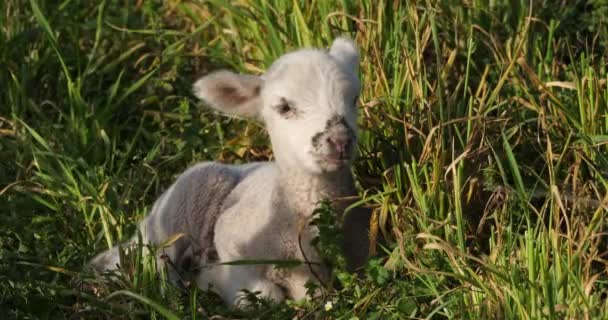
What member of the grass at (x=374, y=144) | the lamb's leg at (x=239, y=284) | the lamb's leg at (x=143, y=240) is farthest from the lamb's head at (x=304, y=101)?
the lamb's leg at (x=143, y=240)

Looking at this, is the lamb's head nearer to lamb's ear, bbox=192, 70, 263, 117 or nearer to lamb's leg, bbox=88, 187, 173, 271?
lamb's ear, bbox=192, 70, 263, 117

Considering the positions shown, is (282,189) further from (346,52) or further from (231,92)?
(346,52)

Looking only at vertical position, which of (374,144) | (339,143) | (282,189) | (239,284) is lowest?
(239,284)

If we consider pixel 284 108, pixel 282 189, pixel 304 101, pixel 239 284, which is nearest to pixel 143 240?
pixel 239 284

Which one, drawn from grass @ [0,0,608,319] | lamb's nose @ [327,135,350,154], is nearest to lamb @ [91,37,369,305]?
lamb's nose @ [327,135,350,154]

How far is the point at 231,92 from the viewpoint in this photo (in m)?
6.77

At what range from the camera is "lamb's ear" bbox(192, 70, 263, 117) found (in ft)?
21.9

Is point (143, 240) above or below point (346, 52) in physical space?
below

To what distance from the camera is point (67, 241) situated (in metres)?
7.18

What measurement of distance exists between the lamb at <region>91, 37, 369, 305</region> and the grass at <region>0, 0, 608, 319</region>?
18 centimetres

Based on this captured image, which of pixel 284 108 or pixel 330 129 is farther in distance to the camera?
pixel 284 108

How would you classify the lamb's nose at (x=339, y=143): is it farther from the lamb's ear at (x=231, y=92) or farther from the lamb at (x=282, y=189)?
the lamb's ear at (x=231, y=92)

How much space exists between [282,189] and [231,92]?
1.84 ft

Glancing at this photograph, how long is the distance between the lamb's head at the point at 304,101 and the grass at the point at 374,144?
0.33 m
